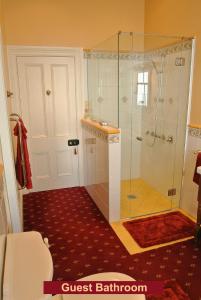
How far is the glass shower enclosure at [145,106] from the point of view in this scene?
2.86m

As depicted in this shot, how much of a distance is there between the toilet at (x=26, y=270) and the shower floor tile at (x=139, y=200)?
1.61 metres

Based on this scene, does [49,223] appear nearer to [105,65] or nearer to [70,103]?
[70,103]

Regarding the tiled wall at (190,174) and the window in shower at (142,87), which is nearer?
the tiled wall at (190,174)

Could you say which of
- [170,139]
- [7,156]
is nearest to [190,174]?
[170,139]

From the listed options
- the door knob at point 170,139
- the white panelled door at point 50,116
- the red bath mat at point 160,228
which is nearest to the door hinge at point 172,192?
the red bath mat at point 160,228

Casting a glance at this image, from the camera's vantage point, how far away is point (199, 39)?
8.27 ft

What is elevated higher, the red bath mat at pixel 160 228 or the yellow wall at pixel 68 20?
the yellow wall at pixel 68 20

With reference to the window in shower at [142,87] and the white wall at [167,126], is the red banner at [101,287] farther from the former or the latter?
the window in shower at [142,87]

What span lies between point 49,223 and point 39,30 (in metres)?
2.54

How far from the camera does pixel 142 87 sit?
3.23 metres

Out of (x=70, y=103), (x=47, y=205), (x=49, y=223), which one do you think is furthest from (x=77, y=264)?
(x=70, y=103)

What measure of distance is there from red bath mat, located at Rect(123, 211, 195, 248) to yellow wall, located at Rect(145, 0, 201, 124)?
1171mm

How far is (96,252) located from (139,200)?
3.71 ft

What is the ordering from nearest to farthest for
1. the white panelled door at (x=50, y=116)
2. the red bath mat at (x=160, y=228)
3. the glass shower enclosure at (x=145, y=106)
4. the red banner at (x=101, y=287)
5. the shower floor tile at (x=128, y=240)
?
1. the red banner at (x=101, y=287)
2. the shower floor tile at (x=128, y=240)
3. the red bath mat at (x=160, y=228)
4. the glass shower enclosure at (x=145, y=106)
5. the white panelled door at (x=50, y=116)
